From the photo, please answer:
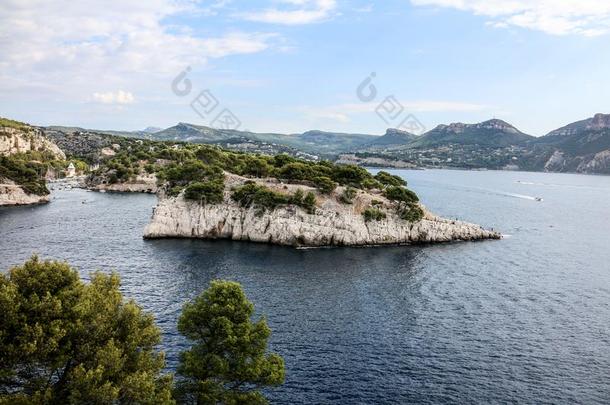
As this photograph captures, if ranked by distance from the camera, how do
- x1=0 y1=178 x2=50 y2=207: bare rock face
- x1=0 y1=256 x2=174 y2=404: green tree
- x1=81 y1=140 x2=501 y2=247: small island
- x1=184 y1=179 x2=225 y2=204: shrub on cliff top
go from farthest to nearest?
1. x1=0 y1=178 x2=50 y2=207: bare rock face
2. x1=184 y1=179 x2=225 y2=204: shrub on cliff top
3. x1=81 y1=140 x2=501 y2=247: small island
4. x1=0 y1=256 x2=174 y2=404: green tree

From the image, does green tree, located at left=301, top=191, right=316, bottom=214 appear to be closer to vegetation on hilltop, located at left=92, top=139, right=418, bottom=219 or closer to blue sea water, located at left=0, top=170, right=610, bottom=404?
vegetation on hilltop, located at left=92, top=139, right=418, bottom=219

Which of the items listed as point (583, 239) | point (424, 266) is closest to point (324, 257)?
point (424, 266)

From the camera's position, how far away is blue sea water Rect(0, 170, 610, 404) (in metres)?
49.2

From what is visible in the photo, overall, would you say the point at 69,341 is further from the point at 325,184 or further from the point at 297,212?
the point at 325,184

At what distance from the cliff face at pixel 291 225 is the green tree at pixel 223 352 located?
75731 millimetres

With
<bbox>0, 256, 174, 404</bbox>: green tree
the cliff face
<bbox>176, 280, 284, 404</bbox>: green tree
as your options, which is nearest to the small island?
the cliff face

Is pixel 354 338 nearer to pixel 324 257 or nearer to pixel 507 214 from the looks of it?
pixel 324 257

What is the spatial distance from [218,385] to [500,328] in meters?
43.1

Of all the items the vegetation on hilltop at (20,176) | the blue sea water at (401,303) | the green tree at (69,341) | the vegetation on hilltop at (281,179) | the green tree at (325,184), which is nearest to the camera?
the green tree at (69,341)

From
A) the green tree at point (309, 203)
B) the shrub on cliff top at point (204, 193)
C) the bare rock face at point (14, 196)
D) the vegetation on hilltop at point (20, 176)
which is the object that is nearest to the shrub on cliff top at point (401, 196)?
the green tree at point (309, 203)

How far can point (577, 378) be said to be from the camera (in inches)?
1986

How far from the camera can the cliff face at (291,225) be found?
115 metres

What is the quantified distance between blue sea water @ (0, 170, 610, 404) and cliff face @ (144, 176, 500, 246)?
15.4ft

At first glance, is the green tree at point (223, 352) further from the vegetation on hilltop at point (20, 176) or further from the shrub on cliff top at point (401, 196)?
the vegetation on hilltop at point (20, 176)
